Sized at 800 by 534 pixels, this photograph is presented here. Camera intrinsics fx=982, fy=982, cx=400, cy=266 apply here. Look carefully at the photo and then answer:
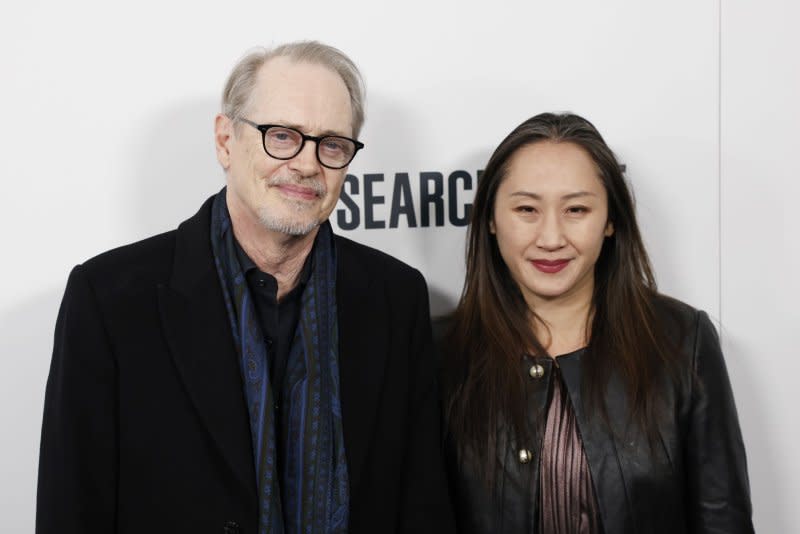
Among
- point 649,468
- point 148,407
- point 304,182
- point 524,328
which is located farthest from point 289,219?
point 649,468

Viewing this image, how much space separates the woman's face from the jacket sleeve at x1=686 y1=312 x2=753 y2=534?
38cm

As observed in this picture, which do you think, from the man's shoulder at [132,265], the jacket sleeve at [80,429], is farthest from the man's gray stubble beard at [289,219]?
the jacket sleeve at [80,429]

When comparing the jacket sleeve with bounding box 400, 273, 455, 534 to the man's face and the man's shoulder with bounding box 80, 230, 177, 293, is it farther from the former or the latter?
the man's shoulder with bounding box 80, 230, 177, 293

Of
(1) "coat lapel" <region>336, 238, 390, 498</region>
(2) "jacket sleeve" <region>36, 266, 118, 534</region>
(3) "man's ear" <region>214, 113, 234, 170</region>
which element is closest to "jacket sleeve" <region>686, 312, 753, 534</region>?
(1) "coat lapel" <region>336, 238, 390, 498</region>

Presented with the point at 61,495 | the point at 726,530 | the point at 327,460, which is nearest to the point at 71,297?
the point at 61,495

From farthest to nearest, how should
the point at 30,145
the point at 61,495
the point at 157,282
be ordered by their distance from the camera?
the point at 30,145 < the point at 157,282 < the point at 61,495

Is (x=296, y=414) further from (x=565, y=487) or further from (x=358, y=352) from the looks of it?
(x=565, y=487)

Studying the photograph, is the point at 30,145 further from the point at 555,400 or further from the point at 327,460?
the point at 555,400

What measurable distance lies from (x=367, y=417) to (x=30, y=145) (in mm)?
1113

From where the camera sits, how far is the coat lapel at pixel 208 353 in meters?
1.89

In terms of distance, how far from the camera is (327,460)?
202 centimetres

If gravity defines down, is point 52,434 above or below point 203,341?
below

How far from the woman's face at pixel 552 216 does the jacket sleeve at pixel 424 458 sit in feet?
0.94

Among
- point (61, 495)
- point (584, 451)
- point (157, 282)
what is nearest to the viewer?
point (61, 495)
